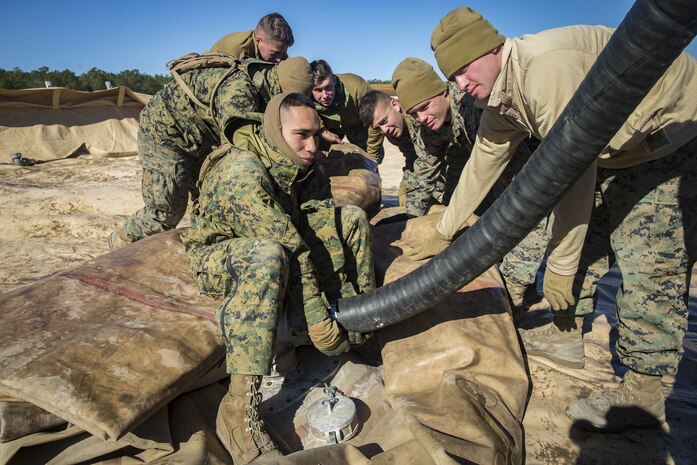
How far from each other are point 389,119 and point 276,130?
6.02ft

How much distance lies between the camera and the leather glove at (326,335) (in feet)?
7.59

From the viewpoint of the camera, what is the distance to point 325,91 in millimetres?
4426

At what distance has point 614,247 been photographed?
2422 mm

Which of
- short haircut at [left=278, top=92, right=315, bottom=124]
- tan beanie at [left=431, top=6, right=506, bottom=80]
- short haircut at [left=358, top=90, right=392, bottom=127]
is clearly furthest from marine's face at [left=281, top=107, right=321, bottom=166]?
short haircut at [left=358, top=90, right=392, bottom=127]

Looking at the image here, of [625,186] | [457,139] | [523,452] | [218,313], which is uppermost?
[457,139]

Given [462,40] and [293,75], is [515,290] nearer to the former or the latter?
[462,40]

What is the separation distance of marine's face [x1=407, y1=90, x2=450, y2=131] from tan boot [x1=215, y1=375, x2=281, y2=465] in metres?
2.10

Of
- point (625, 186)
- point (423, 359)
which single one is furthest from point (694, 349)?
point (423, 359)

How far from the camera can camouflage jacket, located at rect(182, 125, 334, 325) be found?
230 centimetres

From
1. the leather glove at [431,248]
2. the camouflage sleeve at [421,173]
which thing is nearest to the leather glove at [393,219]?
the camouflage sleeve at [421,173]

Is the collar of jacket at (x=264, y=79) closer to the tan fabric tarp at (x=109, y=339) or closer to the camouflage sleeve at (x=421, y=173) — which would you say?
the camouflage sleeve at (x=421, y=173)

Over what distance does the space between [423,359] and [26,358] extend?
5.74 ft

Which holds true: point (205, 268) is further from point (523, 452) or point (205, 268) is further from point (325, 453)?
point (523, 452)

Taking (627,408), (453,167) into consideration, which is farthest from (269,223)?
(453,167)
